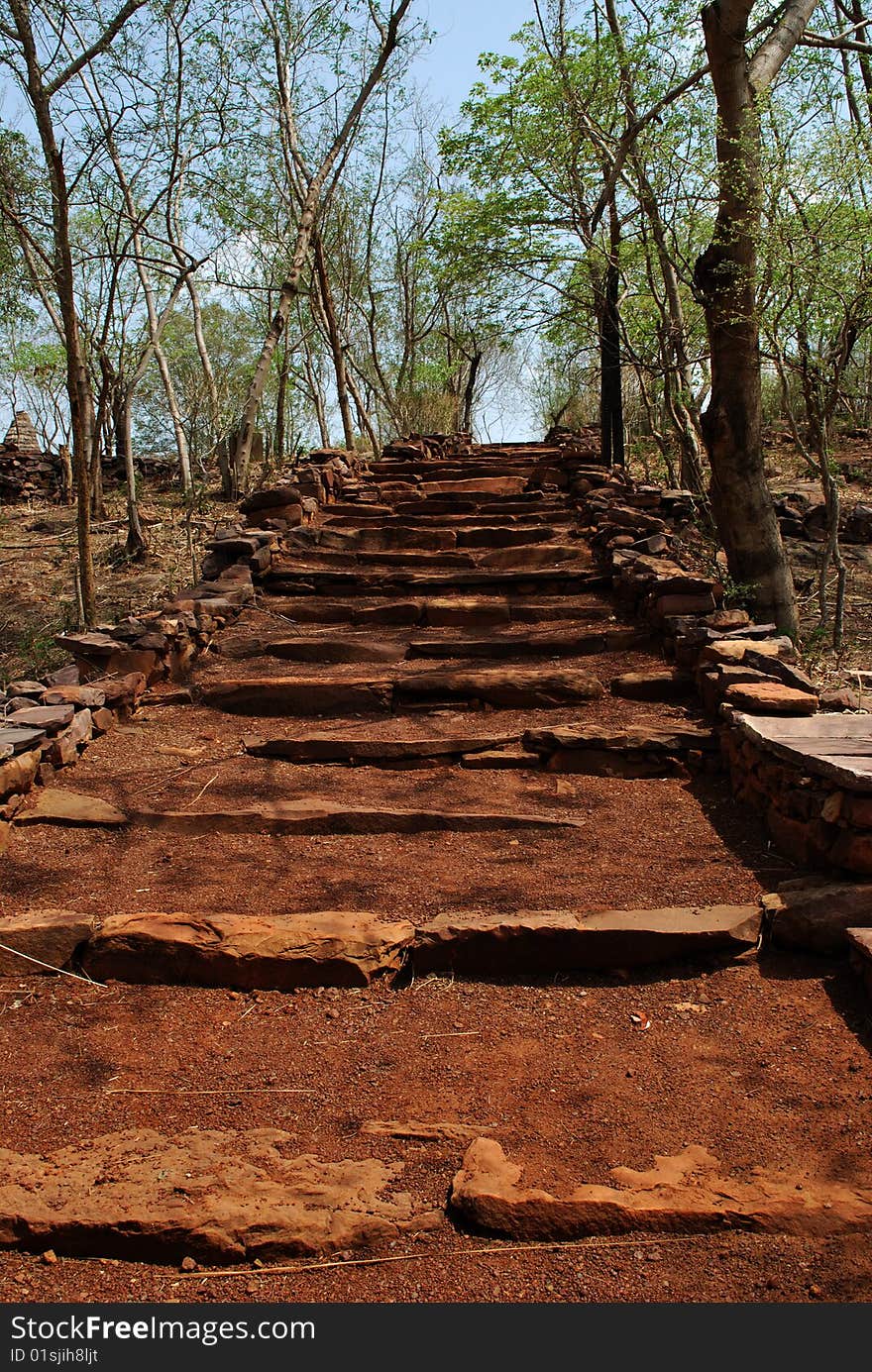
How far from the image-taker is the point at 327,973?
2783 millimetres

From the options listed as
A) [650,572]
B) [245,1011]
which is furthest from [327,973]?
[650,572]

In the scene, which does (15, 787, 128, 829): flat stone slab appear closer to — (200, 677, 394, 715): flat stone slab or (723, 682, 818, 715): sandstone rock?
(200, 677, 394, 715): flat stone slab

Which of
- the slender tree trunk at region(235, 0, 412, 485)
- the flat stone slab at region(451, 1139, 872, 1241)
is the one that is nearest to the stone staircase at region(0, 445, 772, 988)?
the flat stone slab at region(451, 1139, 872, 1241)

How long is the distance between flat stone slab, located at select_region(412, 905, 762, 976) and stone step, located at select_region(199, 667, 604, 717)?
236 cm

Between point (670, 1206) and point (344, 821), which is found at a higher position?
point (344, 821)

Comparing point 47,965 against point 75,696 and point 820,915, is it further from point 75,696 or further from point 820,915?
point 820,915

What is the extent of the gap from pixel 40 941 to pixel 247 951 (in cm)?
74

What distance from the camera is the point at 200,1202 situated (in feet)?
6.21

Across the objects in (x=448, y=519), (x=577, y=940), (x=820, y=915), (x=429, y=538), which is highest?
(x=448, y=519)

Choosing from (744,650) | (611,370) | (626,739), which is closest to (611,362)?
(611,370)

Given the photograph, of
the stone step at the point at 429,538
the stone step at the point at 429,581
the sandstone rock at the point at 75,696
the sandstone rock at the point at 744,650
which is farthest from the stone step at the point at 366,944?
the stone step at the point at 429,538

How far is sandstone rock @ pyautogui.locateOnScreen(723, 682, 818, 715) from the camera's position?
152 inches

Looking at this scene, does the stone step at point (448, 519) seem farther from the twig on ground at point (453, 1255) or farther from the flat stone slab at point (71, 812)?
the twig on ground at point (453, 1255)

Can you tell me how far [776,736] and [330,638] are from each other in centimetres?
361
